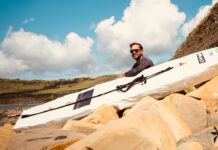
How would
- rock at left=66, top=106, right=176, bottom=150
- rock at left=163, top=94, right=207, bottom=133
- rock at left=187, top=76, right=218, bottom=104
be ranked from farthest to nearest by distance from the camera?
1. rock at left=187, top=76, right=218, bottom=104
2. rock at left=163, top=94, right=207, bottom=133
3. rock at left=66, top=106, right=176, bottom=150

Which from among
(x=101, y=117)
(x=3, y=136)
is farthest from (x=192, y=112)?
(x=3, y=136)

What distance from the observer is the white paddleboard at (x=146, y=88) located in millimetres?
4488

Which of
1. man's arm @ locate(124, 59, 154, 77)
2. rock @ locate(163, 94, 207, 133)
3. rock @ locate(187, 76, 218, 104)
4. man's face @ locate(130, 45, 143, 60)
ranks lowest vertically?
rock @ locate(163, 94, 207, 133)

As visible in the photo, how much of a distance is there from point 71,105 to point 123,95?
233 cm

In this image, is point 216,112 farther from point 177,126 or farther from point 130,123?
point 130,123

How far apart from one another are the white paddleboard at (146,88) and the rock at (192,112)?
1521 millimetres

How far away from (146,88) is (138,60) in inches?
90.4

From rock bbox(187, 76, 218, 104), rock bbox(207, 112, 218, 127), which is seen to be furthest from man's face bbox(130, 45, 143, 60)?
rock bbox(207, 112, 218, 127)

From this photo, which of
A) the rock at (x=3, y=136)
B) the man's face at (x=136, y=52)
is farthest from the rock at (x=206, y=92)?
the rock at (x=3, y=136)

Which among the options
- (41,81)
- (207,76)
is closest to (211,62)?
(207,76)

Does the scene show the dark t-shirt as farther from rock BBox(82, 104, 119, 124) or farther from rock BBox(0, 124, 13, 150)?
rock BBox(0, 124, 13, 150)

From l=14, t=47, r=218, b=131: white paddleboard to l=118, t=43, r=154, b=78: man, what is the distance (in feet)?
1.79

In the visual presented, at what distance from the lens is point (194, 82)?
4531 mm

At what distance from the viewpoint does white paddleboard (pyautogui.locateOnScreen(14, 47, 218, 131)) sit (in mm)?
4488
